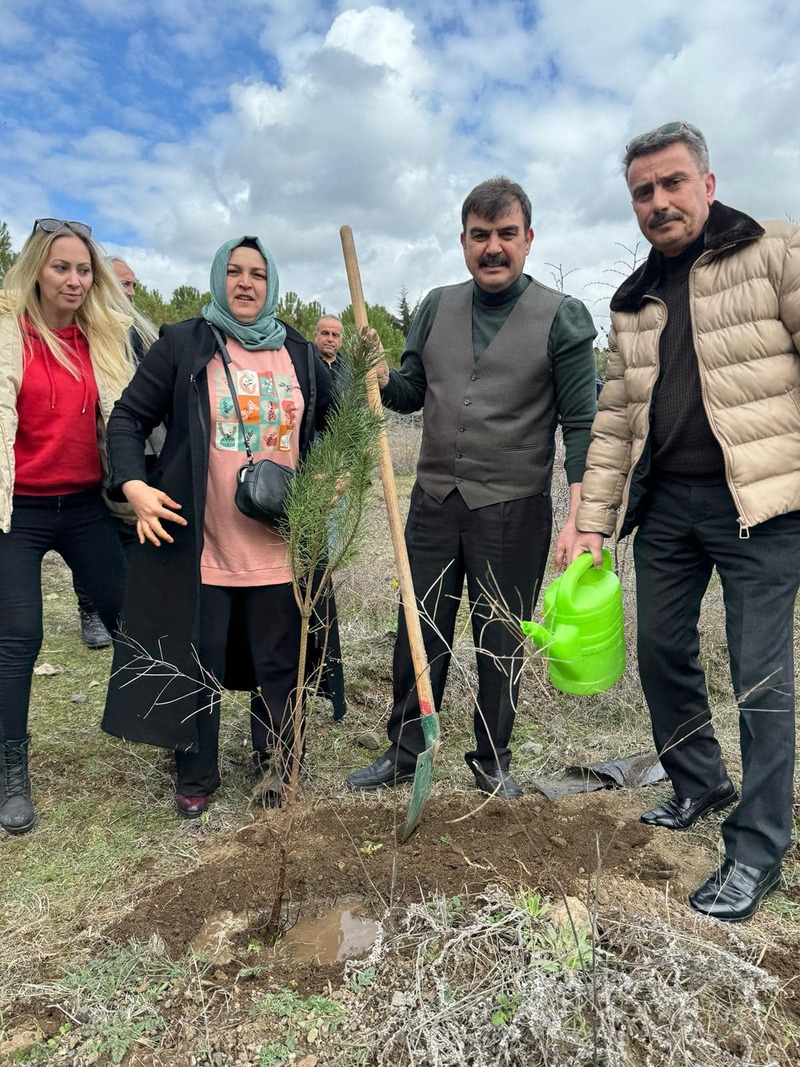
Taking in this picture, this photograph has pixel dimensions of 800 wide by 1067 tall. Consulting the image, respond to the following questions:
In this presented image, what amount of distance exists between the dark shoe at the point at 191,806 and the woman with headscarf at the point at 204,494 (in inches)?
8.2

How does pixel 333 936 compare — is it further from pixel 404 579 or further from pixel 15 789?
pixel 15 789

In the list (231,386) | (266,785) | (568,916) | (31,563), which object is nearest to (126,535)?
(31,563)

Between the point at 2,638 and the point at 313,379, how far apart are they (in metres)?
1.33

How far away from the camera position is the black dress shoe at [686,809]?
7.93 ft

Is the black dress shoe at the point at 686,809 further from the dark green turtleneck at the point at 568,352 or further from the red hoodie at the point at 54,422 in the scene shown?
the red hoodie at the point at 54,422

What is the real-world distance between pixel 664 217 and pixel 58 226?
76.1 inches

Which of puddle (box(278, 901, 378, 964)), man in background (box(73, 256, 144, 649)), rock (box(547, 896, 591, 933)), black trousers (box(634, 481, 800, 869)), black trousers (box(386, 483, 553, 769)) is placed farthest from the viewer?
man in background (box(73, 256, 144, 649))

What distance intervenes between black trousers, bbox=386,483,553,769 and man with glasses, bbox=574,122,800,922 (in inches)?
16.1

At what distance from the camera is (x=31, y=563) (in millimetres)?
2514

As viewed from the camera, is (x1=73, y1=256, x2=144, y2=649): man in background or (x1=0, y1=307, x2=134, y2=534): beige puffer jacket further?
(x1=73, y1=256, x2=144, y2=649): man in background

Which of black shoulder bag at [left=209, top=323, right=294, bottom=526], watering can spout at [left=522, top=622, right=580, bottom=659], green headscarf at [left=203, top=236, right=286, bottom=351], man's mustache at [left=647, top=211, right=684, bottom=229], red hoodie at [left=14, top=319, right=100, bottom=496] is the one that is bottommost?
watering can spout at [left=522, top=622, right=580, bottom=659]

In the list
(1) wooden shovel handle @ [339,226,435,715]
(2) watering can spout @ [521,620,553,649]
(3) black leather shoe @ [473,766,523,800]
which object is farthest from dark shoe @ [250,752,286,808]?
(2) watering can spout @ [521,620,553,649]

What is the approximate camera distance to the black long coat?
233 centimetres

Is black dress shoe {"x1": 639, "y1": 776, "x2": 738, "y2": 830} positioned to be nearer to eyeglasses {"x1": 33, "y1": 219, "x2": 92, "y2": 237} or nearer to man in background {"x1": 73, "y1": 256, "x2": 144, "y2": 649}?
eyeglasses {"x1": 33, "y1": 219, "x2": 92, "y2": 237}
